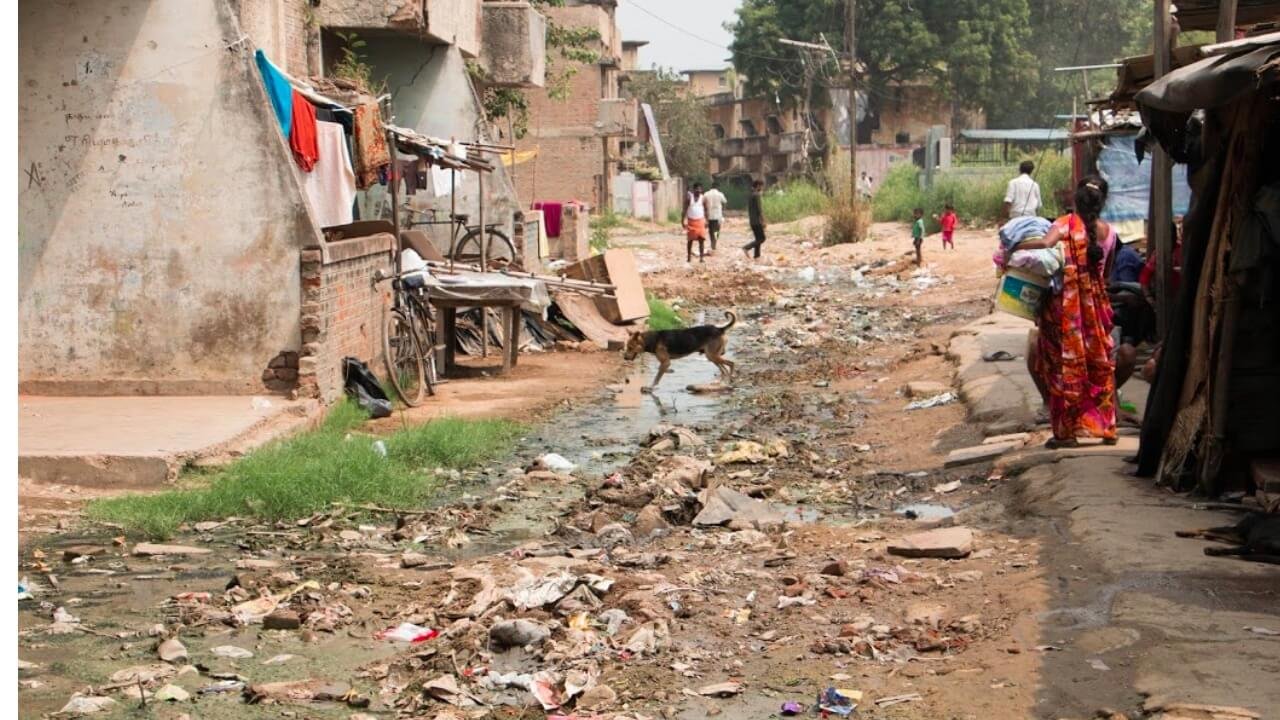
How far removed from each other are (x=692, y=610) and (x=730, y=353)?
38.7 ft

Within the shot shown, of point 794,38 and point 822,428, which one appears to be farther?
point 794,38

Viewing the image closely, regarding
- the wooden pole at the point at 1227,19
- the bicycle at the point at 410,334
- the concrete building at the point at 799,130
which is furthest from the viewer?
the concrete building at the point at 799,130

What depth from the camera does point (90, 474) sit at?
30.9 ft

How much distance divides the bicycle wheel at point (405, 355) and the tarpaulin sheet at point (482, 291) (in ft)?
1.74

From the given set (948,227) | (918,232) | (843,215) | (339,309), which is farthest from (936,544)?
(843,215)

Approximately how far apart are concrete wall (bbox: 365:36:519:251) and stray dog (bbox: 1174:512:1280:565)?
44.9ft

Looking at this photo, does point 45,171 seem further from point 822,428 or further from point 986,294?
point 986,294

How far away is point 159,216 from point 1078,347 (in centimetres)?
737

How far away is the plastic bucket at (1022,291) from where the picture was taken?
28.6ft

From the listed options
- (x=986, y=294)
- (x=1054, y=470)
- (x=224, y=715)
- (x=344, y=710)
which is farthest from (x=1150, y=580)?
(x=986, y=294)

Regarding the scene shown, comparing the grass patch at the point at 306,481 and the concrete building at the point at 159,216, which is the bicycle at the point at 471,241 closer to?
the concrete building at the point at 159,216

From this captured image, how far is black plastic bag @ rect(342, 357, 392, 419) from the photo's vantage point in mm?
12594

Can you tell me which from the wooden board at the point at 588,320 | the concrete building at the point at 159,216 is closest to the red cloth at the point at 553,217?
the wooden board at the point at 588,320

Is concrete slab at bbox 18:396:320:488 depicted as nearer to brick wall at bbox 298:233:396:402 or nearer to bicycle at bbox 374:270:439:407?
brick wall at bbox 298:233:396:402
